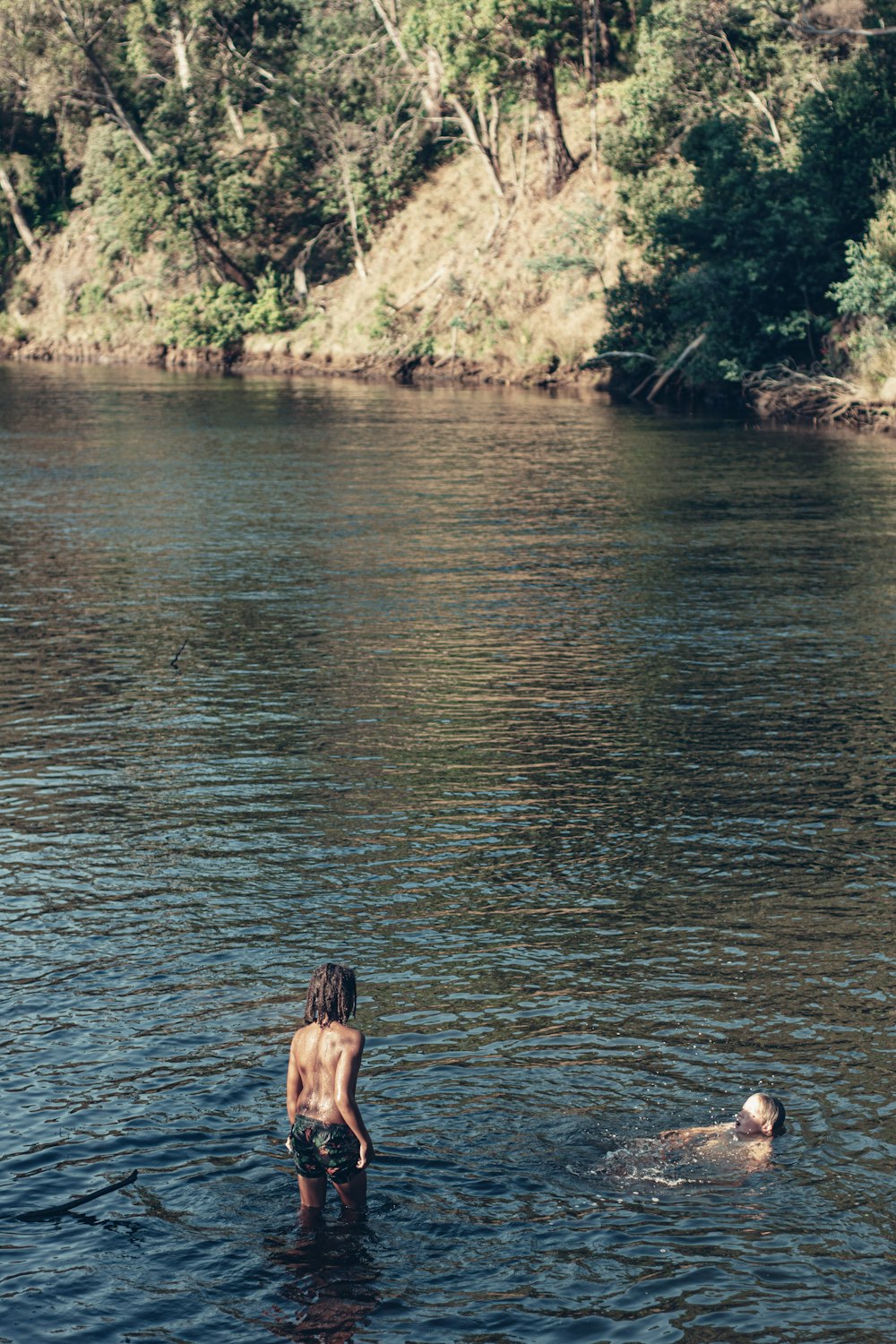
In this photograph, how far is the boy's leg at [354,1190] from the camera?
10852 millimetres

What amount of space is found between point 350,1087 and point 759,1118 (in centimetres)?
305

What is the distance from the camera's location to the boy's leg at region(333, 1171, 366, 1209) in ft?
35.6

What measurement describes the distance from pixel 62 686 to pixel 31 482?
2216 cm

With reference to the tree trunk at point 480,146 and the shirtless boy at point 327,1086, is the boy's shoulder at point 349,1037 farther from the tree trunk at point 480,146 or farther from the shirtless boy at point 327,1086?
the tree trunk at point 480,146

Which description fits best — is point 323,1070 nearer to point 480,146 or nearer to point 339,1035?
point 339,1035

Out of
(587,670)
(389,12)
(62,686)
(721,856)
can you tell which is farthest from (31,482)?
(389,12)

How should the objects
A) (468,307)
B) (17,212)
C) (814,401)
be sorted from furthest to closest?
1. (17,212)
2. (468,307)
3. (814,401)

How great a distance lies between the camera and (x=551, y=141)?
255 feet

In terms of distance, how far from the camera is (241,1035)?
1381cm

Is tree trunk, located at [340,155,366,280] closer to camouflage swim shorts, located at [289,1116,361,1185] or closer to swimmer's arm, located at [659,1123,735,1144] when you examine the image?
swimmer's arm, located at [659,1123,735,1144]

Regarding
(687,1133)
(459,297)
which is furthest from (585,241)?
(687,1133)

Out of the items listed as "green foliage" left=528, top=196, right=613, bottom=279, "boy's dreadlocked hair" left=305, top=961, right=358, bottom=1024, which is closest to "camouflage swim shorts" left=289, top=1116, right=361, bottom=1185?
"boy's dreadlocked hair" left=305, top=961, right=358, bottom=1024

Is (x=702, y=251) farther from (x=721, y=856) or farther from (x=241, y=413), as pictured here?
(x=721, y=856)

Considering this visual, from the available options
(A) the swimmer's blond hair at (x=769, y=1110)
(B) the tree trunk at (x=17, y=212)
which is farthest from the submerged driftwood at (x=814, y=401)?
(B) the tree trunk at (x=17, y=212)
